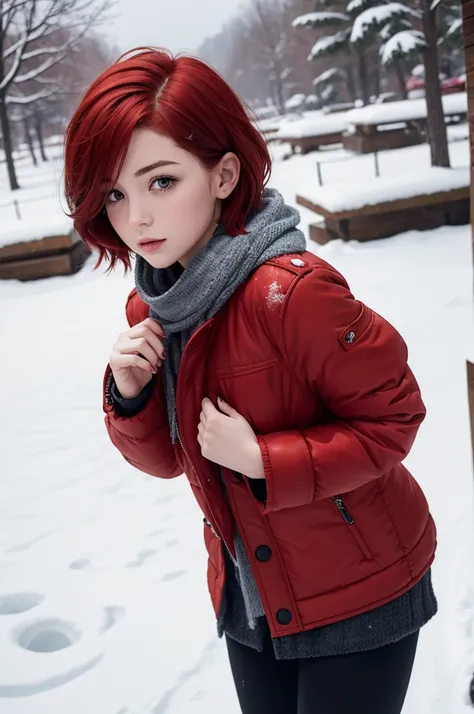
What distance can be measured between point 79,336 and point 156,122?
15.7ft

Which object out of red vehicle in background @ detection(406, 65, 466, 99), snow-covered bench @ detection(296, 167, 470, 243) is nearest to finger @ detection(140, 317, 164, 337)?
snow-covered bench @ detection(296, 167, 470, 243)

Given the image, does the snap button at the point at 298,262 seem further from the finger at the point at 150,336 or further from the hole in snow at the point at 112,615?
the hole in snow at the point at 112,615

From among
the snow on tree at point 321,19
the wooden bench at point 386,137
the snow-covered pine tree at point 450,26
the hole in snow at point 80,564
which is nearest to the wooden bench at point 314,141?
the wooden bench at point 386,137

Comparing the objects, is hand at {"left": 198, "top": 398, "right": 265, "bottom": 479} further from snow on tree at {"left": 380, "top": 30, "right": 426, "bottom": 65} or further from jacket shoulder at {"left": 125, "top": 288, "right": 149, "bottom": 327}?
snow on tree at {"left": 380, "top": 30, "right": 426, "bottom": 65}

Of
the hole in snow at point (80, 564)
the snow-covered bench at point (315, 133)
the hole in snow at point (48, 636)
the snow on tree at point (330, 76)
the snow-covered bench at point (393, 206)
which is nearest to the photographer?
the hole in snow at point (48, 636)

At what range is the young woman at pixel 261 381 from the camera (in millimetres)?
975

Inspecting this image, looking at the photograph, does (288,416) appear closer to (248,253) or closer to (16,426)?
(248,253)

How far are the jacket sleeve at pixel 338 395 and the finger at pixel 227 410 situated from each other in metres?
0.05

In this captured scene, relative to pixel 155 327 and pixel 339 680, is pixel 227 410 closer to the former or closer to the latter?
pixel 155 327

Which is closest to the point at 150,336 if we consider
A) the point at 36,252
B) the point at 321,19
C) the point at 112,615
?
the point at 112,615

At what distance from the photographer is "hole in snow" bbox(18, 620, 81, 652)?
2.37m

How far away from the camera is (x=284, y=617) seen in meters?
1.06

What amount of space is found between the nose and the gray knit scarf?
91 mm

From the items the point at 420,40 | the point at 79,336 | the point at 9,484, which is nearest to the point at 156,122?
the point at 9,484
